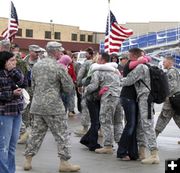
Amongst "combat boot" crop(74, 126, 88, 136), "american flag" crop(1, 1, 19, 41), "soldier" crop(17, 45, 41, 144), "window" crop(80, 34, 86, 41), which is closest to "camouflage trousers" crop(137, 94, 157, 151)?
"soldier" crop(17, 45, 41, 144)

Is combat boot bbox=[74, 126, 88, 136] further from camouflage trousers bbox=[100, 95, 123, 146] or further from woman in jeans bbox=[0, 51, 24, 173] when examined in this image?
woman in jeans bbox=[0, 51, 24, 173]

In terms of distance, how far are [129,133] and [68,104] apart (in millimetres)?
1421

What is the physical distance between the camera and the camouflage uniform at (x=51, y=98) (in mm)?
7180

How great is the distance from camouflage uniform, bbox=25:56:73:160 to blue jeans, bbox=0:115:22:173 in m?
0.83

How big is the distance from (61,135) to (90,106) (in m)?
2.19

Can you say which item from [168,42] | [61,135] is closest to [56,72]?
[61,135]

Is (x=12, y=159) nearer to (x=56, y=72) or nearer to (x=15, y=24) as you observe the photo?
(x=56, y=72)

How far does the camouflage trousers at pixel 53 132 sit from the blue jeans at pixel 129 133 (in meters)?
1.27

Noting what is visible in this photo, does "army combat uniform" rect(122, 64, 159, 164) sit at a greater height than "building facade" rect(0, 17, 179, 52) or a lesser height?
lesser

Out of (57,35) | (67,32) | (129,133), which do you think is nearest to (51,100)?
(129,133)

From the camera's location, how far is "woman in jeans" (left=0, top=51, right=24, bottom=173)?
6.21m

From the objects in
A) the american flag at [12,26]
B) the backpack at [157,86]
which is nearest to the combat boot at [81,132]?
the backpack at [157,86]

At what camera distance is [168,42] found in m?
49.0

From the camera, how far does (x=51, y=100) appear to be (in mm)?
7156
